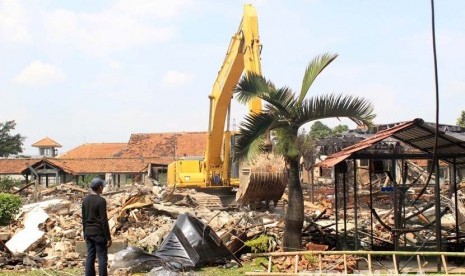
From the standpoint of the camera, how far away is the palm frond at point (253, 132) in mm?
12711

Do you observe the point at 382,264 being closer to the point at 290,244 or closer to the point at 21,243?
the point at 290,244

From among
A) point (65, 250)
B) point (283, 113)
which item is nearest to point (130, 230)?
point (65, 250)

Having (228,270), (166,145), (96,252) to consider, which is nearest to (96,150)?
(166,145)

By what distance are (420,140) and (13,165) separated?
4451 centimetres

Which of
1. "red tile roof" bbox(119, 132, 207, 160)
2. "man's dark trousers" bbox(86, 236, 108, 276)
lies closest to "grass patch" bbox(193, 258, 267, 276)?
"man's dark trousers" bbox(86, 236, 108, 276)

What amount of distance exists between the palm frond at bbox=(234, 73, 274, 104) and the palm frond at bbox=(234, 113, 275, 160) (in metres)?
0.44

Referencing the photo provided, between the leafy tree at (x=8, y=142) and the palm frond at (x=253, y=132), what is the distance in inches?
2256

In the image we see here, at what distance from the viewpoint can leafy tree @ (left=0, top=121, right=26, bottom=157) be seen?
65250 mm

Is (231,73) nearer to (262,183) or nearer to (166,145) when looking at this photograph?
(262,183)

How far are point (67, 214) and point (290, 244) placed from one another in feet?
29.2

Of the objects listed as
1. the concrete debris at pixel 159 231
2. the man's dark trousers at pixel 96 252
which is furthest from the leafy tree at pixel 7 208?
the man's dark trousers at pixel 96 252

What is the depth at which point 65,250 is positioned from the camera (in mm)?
13883

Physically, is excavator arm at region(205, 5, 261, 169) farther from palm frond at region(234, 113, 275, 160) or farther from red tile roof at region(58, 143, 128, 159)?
red tile roof at region(58, 143, 128, 159)

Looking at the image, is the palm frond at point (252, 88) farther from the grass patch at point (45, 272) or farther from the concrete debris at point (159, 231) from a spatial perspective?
the grass patch at point (45, 272)
